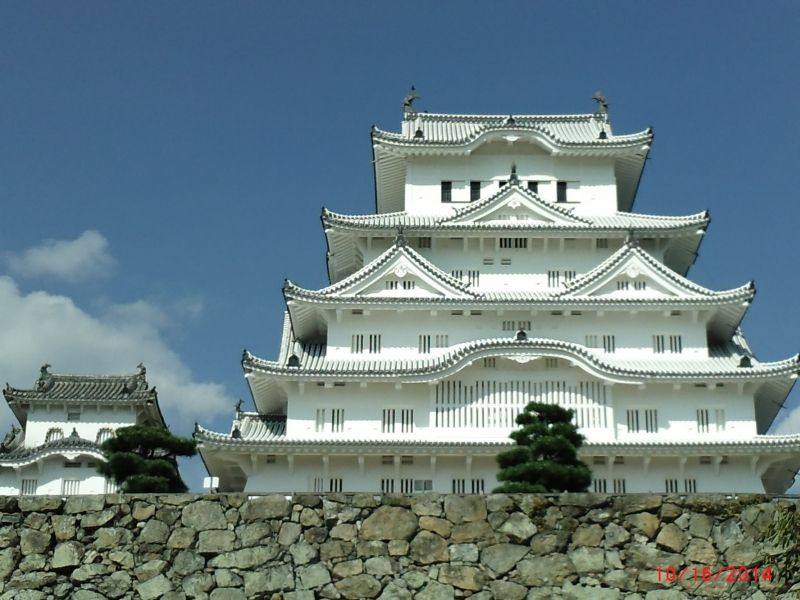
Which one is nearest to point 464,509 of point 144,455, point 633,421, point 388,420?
point 144,455

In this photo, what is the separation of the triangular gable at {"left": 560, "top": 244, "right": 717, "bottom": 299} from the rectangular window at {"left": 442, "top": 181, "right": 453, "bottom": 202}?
571 centimetres

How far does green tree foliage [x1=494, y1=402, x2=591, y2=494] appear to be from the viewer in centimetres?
2645

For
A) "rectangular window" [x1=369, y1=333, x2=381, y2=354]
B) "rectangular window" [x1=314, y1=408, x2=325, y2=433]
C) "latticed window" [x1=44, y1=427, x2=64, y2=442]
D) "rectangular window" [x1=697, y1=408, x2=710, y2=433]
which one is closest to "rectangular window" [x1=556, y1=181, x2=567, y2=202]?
"rectangular window" [x1=369, y1=333, x2=381, y2=354]

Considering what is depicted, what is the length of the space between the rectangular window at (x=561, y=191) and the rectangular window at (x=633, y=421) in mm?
8532

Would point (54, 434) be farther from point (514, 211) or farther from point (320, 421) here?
point (514, 211)

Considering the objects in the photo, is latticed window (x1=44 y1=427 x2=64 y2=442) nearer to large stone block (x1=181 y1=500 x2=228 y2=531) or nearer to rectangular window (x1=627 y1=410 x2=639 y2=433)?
rectangular window (x1=627 y1=410 x2=639 y2=433)

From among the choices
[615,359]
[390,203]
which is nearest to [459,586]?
[615,359]

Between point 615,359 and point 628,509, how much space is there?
59.4 feet

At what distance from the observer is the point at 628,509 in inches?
687

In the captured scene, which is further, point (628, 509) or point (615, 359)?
point (615, 359)

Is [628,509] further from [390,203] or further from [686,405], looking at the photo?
[390,203]

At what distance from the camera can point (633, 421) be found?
111 ft

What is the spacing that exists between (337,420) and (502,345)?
4.74 metres

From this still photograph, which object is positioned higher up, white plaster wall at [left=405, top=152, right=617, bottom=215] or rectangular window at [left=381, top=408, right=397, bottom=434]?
white plaster wall at [left=405, top=152, right=617, bottom=215]
